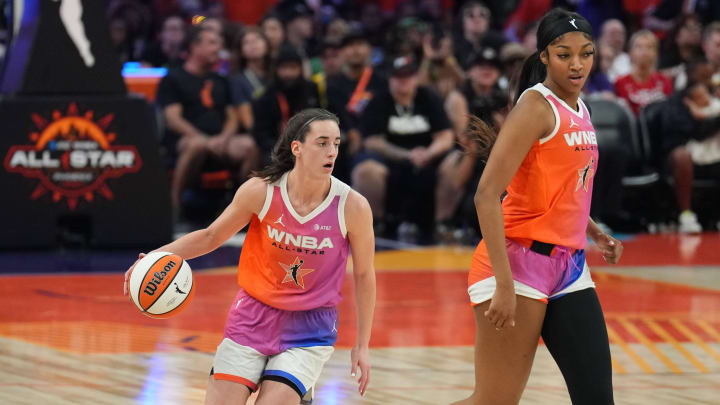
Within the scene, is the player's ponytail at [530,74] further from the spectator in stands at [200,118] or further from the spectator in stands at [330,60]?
the spectator in stands at [330,60]

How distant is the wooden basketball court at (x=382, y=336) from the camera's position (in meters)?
6.42

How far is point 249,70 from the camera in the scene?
1388 centimetres

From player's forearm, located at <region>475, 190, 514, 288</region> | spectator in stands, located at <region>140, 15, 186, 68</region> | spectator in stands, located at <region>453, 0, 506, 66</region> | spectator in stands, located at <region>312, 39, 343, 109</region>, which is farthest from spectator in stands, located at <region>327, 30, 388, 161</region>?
player's forearm, located at <region>475, 190, 514, 288</region>

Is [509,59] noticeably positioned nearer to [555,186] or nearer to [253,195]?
[253,195]

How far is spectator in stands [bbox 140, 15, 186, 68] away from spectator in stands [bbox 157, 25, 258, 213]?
114 cm

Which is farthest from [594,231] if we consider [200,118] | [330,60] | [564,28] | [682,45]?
[682,45]

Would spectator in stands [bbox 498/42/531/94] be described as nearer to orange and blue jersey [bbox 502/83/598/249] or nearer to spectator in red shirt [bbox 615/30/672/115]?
spectator in red shirt [bbox 615/30/672/115]

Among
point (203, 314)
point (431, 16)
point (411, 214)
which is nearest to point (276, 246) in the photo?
point (203, 314)

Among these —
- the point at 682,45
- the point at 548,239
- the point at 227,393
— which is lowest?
the point at 682,45

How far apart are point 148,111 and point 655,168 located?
5812 mm

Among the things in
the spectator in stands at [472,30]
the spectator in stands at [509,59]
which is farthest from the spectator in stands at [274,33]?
the spectator in stands at [509,59]

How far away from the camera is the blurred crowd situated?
41.8 feet

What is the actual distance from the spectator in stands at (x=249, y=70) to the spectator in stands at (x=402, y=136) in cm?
142

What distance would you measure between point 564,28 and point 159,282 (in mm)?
1854
